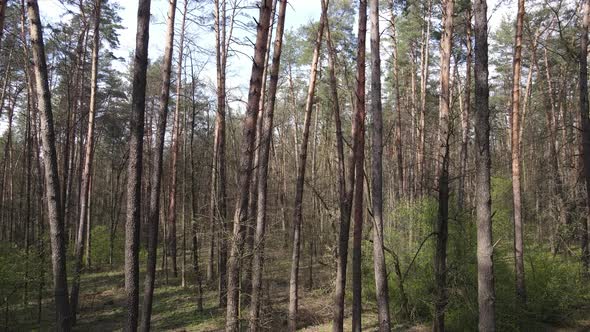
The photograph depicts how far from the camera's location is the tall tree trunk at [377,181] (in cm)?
762

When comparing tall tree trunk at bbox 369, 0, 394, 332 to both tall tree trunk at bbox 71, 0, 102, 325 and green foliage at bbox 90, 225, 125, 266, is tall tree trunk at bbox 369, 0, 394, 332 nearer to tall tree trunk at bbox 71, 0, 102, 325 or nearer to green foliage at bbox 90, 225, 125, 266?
tall tree trunk at bbox 71, 0, 102, 325

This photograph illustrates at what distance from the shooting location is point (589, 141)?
9562mm

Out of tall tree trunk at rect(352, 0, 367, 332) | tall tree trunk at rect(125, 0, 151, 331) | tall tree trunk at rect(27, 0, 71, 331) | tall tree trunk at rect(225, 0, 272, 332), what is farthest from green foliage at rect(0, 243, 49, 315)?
tall tree trunk at rect(352, 0, 367, 332)

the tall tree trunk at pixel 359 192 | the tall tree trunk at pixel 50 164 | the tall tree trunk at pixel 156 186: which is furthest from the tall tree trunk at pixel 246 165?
the tall tree trunk at pixel 50 164

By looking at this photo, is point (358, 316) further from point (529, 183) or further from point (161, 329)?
point (529, 183)

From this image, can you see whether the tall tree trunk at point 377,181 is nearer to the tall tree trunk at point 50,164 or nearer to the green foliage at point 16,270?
the tall tree trunk at point 50,164

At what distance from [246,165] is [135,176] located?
5.79ft

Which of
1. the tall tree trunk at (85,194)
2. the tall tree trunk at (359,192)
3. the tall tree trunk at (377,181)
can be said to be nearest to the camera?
the tall tree trunk at (377,181)

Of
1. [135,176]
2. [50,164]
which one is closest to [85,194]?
[50,164]

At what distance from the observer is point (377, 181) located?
795 centimetres

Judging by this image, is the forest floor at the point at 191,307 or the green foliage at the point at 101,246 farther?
the green foliage at the point at 101,246

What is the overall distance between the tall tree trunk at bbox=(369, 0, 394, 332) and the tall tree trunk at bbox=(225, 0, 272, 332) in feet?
7.66

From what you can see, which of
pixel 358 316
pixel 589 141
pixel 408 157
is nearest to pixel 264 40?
pixel 358 316

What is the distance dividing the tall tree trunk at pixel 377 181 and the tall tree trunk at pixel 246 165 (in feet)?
7.66
